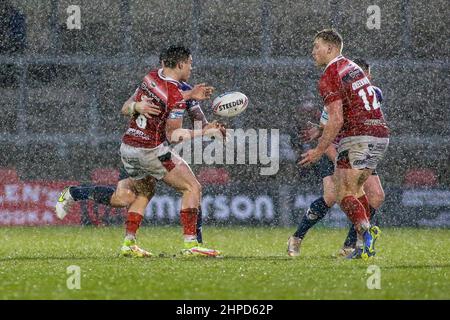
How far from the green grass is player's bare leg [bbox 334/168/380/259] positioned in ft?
0.75

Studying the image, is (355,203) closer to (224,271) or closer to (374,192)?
(374,192)

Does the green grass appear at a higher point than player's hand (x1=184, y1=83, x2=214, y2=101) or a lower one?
lower

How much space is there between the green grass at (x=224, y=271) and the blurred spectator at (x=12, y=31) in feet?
29.1

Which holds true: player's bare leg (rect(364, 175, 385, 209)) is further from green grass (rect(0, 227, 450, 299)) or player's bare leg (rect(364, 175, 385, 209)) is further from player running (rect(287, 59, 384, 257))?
green grass (rect(0, 227, 450, 299))

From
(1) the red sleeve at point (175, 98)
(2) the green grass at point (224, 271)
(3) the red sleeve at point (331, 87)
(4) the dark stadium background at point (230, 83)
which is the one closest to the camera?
(2) the green grass at point (224, 271)

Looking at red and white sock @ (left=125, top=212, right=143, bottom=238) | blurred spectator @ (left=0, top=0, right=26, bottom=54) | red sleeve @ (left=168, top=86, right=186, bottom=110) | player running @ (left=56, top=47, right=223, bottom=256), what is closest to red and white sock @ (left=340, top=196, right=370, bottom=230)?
player running @ (left=56, top=47, right=223, bottom=256)

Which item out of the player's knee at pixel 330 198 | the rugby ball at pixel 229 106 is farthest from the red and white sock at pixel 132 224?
the player's knee at pixel 330 198

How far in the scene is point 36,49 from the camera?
25.4 m

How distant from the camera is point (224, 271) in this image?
31.4 feet

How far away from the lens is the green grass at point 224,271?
8023 millimetres

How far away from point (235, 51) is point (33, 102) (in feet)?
16.0

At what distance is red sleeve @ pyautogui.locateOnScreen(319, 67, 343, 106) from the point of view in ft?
33.7

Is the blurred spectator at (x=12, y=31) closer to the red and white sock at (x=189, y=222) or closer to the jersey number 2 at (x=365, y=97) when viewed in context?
the red and white sock at (x=189, y=222)
